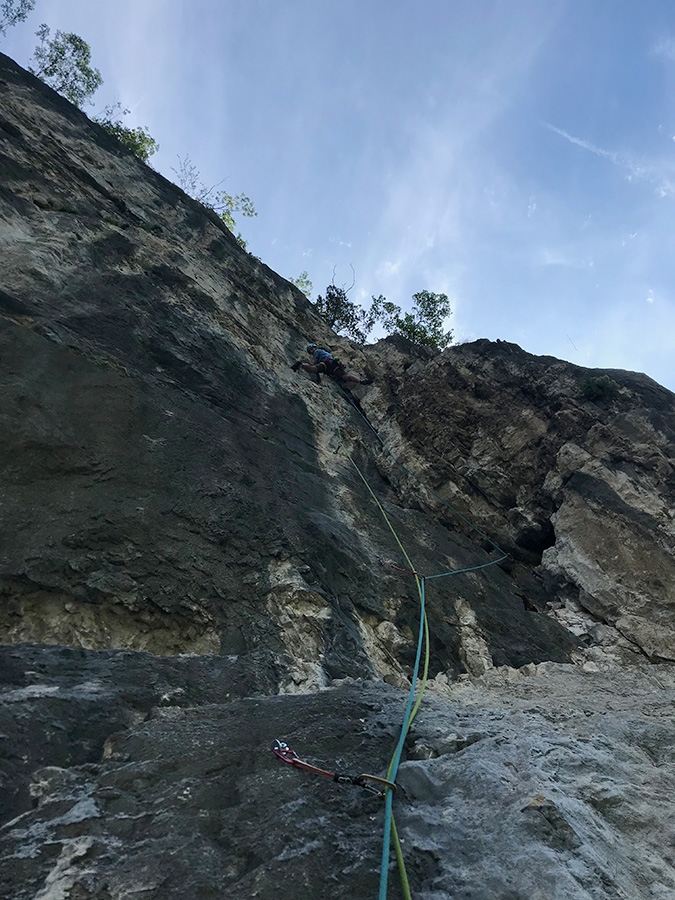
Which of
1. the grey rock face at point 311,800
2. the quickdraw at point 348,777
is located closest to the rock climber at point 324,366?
the grey rock face at point 311,800

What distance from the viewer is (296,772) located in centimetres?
297

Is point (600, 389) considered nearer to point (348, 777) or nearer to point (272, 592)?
point (272, 592)

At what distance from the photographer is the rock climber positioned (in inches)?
445

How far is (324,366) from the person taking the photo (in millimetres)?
11828

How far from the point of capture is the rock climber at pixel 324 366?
445 inches

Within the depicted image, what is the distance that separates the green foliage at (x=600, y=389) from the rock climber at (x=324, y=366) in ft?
15.7

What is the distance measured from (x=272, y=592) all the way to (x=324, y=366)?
7.65 meters

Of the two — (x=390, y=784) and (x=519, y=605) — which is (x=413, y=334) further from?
(x=390, y=784)

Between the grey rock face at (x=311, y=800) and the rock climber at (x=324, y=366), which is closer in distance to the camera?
the grey rock face at (x=311, y=800)

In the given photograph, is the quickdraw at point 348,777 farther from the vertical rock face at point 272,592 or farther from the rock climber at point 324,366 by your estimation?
the rock climber at point 324,366

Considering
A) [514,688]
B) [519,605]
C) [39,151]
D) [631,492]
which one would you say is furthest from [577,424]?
[39,151]

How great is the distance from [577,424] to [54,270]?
8.57 metres

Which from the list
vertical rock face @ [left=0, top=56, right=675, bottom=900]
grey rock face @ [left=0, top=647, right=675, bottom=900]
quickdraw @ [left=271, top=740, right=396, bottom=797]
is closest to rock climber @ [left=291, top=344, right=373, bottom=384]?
vertical rock face @ [left=0, top=56, right=675, bottom=900]

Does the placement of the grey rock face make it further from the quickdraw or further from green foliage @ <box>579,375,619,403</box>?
green foliage @ <box>579,375,619,403</box>
